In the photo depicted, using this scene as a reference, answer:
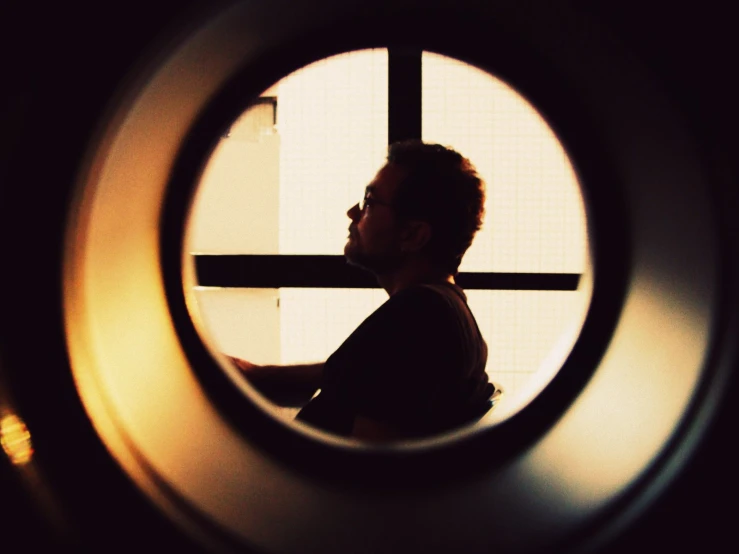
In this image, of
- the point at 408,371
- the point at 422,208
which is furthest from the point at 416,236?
the point at 408,371

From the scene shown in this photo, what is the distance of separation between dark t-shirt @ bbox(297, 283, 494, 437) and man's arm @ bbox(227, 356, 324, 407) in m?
0.39

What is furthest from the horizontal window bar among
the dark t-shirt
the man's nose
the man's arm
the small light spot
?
the small light spot

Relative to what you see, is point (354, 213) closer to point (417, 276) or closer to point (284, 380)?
point (417, 276)

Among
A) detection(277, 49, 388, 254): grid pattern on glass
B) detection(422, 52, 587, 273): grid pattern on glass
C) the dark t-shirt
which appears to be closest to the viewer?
the dark t-shirt

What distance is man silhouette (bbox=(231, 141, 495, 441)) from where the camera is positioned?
885 mm

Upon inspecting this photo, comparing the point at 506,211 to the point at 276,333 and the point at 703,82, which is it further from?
the point at 703,82

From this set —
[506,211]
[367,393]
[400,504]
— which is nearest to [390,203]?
[367,393]

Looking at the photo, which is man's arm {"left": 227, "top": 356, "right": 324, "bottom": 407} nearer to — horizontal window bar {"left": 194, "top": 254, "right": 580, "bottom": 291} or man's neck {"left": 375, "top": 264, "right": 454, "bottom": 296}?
man's neck {"left": 375, "top": 264, "right": 454, "bottom": 296}

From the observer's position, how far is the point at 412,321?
917 millimetres

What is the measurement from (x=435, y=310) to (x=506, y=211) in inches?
64.2

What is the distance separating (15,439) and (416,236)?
815 mm

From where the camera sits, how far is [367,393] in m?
0.88

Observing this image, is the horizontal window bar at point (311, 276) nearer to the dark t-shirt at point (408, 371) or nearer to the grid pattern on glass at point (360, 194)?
the grid pattern on glass at point (360, 194)

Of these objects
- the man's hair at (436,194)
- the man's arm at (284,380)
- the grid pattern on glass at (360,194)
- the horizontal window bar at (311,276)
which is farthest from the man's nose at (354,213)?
the grid pattern on glass at (360,194)
